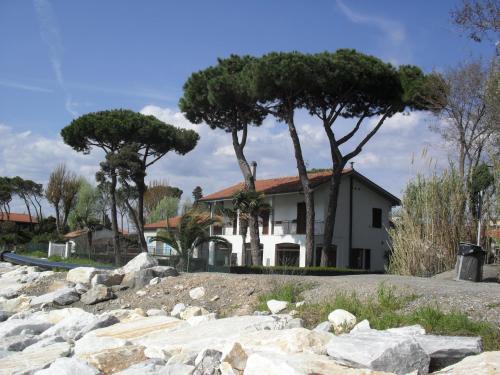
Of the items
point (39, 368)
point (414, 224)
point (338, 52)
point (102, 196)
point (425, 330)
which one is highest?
point (338, 52)

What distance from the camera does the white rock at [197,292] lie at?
32.1 feet

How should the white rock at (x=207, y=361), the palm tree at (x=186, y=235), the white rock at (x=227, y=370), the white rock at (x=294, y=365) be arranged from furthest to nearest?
the palm tree at (x=186, y=235) → the white rock at (x=207, y=361) → the white rock at (x=227, y=370) → the white rock at (x=294, y=365)

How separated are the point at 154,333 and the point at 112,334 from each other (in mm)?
562

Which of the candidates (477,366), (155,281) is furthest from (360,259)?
(477,366)

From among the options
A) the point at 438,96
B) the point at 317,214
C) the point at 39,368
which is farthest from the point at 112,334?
the point at 317,214

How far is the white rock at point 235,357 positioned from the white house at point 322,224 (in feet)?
83.0

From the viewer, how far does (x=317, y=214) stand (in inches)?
Answer: 1282

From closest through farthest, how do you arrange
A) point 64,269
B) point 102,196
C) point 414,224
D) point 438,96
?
point 414,224
point 64,269
point 438,96
point 102,196

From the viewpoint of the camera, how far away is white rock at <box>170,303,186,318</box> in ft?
29.3

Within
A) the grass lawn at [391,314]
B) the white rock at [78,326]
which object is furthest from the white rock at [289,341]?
the white rock at [78,326]

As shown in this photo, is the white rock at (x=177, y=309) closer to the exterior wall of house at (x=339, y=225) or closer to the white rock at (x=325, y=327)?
the white rock at (x=325, y=327)

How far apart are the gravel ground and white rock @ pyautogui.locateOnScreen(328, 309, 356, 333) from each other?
83 centimetres

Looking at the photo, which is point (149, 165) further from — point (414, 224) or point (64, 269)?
point (414, 224)

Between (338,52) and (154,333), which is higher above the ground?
(338,52)
